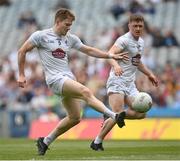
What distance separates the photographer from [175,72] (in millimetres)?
28078

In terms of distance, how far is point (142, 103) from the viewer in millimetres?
15477

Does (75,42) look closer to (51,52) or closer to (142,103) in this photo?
(51,52)

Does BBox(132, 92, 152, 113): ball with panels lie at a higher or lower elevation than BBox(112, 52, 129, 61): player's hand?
lower

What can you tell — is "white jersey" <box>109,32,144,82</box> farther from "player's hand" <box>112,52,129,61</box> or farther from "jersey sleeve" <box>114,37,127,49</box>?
"player's hand" <box>112,52,129,61</box>

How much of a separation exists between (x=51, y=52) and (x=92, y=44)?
636 inches

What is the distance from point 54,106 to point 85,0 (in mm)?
9289

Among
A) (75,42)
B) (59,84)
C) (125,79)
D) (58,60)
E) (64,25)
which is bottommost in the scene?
(125,79)

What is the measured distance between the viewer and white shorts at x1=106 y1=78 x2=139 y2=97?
16641 millimetres

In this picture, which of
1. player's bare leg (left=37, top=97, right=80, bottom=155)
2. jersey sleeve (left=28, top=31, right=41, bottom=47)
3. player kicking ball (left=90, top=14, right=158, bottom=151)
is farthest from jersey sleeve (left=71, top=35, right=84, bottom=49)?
player kicking ball (left=90, top=14, right=158, bottom=151)

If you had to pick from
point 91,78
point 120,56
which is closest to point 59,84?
point 120,56

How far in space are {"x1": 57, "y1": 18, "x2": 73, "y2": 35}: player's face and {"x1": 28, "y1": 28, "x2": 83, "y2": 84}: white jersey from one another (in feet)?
0.40

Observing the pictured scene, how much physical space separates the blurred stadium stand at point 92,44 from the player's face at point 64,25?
10738 millimetres

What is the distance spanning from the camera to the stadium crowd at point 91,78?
27203 mm

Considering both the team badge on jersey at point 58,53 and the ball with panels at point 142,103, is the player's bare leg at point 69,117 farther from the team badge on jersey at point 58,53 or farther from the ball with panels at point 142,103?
the ball with panels at point 142,103
